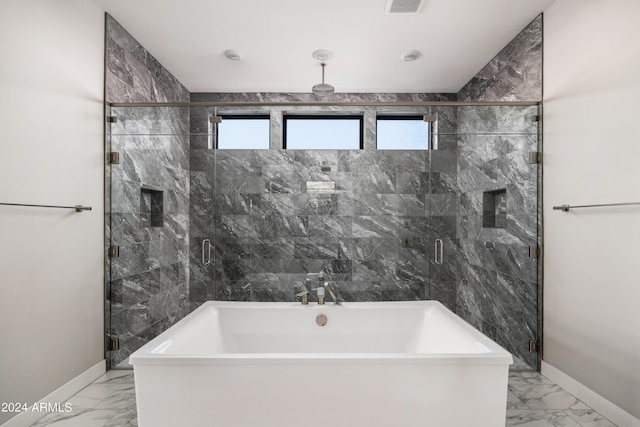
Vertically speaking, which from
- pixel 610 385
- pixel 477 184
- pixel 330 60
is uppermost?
pixel 330 60

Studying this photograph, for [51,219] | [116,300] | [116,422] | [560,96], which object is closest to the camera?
[116,422]

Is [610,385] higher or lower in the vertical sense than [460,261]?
lower

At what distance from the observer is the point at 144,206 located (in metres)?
2.61

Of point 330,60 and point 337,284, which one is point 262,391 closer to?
point 337,284

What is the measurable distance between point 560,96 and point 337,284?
207cm

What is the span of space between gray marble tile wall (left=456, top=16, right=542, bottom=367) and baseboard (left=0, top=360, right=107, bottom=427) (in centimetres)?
265

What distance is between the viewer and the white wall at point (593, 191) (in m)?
1.80

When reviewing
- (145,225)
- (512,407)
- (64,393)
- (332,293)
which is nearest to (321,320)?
(332,293)

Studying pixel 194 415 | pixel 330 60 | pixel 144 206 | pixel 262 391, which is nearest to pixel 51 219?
pixel 144 206

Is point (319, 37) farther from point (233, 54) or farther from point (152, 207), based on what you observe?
point (152, 207)

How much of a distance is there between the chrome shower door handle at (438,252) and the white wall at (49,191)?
246 cm

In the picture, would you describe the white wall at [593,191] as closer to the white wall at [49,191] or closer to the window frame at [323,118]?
the window frame at [323,118]

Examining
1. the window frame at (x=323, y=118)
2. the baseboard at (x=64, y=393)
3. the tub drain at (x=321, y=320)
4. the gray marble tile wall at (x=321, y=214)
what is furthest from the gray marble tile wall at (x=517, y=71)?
the baseboard at (x=64, y=393)

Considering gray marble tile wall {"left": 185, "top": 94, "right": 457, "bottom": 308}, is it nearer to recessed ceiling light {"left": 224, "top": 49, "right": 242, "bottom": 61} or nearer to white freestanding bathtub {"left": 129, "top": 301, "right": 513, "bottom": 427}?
recessed ceiling light {"left": 224, "top": 49, "right": 242, "bottom": 61}
